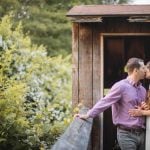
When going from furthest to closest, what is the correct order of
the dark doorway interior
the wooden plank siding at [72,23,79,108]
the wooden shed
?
1. the dark doorway interior
2. the wooden plank siding at [72,23,79,108]
3. the wooden shed

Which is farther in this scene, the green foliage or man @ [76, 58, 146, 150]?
the green foliage

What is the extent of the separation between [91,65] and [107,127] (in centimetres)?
107

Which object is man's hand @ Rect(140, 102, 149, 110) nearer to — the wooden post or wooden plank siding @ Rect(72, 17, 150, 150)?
the wooden post

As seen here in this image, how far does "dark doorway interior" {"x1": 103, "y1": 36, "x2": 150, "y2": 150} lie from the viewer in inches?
344

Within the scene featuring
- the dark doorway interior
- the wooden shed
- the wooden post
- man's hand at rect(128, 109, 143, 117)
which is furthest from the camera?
the dark doorway interior

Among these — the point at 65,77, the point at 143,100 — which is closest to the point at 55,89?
the point at 65,77

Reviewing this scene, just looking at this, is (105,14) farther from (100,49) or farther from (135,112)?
(135,112)

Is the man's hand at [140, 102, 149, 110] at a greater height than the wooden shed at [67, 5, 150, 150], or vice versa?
the wooden shed at [67, 5, 150, 150]

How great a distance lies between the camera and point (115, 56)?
8859mm

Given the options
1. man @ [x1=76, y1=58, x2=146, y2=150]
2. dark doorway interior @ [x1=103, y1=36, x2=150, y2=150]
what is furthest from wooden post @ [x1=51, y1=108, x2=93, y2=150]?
dark doorway interior @ [x1=103, y1=36, x2=150, y2=150]

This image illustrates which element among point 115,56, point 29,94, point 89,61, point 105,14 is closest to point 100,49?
point 89,61

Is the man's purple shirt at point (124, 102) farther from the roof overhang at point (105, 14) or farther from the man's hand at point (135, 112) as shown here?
the roof overhang at point (105, 14)

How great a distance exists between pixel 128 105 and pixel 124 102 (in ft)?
0.19

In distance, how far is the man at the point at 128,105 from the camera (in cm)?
637
